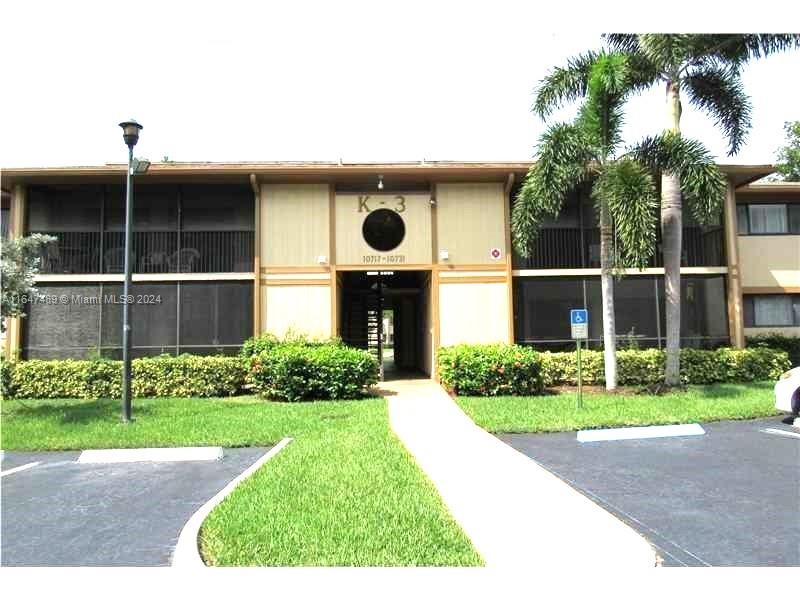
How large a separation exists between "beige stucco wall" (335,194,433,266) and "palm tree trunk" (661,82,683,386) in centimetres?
563

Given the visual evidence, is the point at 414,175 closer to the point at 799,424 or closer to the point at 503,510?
the point at 799,424

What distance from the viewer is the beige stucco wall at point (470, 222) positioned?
14.3 metres

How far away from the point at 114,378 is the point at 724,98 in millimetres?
15398

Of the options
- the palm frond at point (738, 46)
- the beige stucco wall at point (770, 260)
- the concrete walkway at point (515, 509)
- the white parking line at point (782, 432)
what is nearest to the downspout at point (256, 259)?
the concrete walkway at point (515, 509)

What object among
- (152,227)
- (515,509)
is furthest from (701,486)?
(152,227)

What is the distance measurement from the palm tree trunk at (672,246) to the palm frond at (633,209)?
204cm

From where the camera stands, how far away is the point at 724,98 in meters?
12.6

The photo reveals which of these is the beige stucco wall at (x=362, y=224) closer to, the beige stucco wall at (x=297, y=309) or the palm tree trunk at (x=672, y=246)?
the beige stucco wall at (x=297, y=309)

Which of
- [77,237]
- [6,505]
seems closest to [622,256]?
[6,505]

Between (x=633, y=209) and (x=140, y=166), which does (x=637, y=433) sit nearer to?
(x=633, y=209)

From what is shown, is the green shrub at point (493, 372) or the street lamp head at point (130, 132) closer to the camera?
the street lamp head at point (130, 132)

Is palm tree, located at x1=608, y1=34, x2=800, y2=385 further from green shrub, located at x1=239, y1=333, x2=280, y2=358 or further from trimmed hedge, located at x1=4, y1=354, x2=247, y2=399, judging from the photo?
trimmed hedge, located at x1=4, y1=354, x2=247, y2=399

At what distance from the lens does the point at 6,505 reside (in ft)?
17.2

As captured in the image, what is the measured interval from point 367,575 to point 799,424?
816 centimetres
